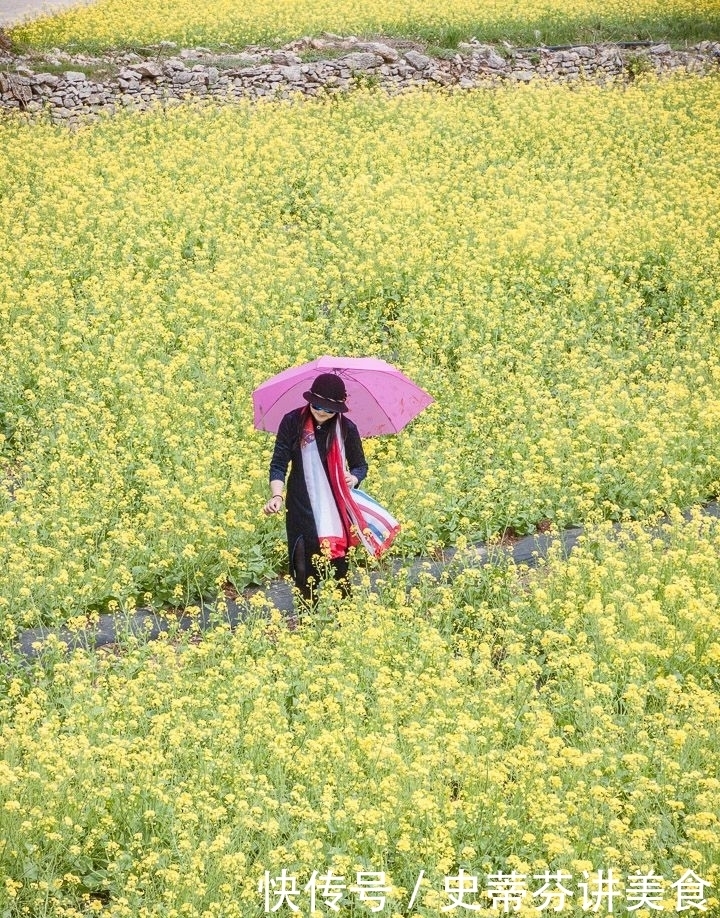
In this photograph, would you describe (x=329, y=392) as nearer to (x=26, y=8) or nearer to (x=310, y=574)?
(x=310, y=574)

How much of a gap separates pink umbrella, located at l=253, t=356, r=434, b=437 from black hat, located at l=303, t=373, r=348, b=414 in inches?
24.4

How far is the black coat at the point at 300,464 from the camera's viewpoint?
815 cm

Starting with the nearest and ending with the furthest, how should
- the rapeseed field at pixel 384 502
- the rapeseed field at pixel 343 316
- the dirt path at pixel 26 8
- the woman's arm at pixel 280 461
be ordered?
the rapeseed field at pixel 384 502 → the woman's arm at pixel 280 461 → the rapeseed field at pixel 343 316 → the dirt path at pixel 26 8

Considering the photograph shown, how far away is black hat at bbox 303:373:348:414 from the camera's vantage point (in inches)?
311

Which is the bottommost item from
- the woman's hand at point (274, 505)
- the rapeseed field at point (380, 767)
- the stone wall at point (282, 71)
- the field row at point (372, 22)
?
the rapeseed field at point (380, 767)

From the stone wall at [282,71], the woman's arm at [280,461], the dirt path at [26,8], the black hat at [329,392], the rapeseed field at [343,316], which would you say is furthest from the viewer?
the dirt path at [26,8]

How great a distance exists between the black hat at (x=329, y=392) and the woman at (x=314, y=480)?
94 mm

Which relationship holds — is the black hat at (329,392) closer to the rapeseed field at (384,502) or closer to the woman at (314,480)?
the woman at (314,480)

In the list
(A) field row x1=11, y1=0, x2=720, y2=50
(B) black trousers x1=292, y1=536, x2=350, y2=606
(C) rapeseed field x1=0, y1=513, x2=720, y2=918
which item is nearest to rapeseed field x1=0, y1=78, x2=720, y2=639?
(B) black trousers x1=292, y1=536, x2=350, y2=606

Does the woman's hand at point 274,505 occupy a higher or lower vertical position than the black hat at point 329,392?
lower

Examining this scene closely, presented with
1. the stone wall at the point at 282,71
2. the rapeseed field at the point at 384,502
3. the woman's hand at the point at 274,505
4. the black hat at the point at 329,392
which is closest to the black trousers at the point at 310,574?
the rapeseed field at the point at 384,502

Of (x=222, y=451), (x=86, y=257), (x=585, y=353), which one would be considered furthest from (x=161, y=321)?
(x=585, y=353)

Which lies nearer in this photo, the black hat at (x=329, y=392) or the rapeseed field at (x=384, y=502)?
the rapeseed field at (x=384, y=502)

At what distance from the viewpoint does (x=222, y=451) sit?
10391 millimetres
